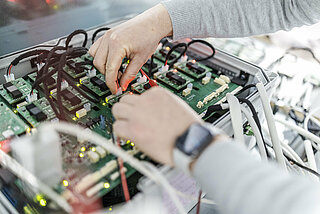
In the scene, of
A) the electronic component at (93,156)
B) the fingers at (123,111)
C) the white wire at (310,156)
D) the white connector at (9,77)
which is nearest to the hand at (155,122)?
the fingers at (123,111)

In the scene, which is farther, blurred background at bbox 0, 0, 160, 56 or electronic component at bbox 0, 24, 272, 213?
blurred background at bbox 0, 0, 160, 56

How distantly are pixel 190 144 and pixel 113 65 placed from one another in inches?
17.1

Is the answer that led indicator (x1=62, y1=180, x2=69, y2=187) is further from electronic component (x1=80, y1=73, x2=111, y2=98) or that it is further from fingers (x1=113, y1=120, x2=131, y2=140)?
electronic component (x1=80, y1=73, x2=111, y2=98)

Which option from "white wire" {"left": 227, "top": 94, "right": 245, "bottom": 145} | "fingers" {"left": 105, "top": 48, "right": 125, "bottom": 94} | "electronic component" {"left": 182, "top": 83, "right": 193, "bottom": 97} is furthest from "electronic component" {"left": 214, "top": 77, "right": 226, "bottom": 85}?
"fingers" {"left": 105, "top": 48, "right": 125, "bottom": 94}

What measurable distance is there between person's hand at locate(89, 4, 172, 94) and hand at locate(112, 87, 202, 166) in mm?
283

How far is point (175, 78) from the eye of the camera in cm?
111

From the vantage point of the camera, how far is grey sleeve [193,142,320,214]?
551 millimetres

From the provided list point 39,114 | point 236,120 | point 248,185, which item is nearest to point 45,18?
point 39,114

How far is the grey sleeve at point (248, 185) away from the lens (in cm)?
55

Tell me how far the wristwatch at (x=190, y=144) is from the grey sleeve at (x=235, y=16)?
52 centimetres

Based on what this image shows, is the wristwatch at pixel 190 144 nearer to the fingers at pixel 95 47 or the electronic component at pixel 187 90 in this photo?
the electronic component at pixel 187 90

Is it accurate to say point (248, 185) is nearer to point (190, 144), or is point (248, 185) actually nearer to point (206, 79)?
point (190, 144)

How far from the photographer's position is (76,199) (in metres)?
0.71

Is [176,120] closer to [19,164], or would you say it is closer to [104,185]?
[104,185]
